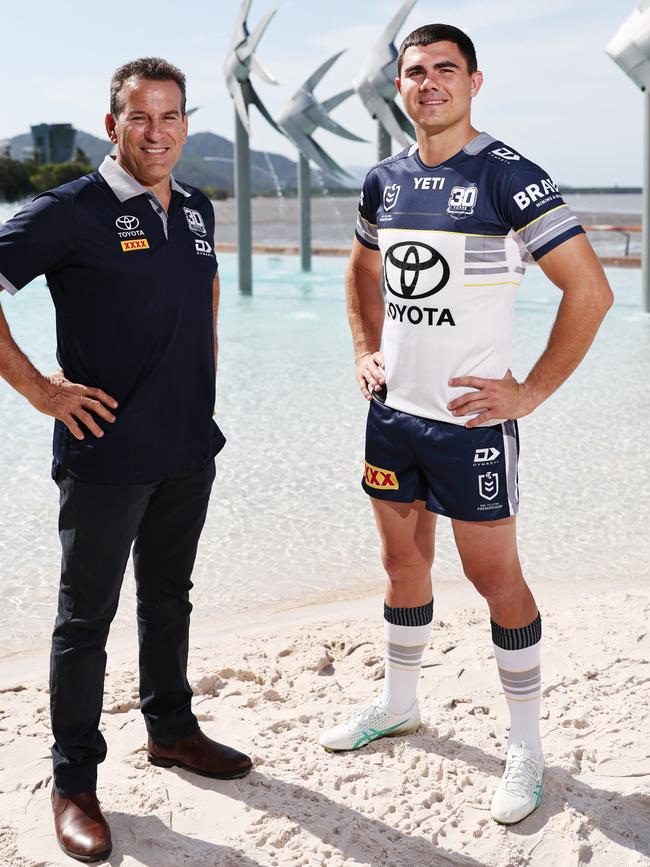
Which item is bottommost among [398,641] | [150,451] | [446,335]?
[398,641]

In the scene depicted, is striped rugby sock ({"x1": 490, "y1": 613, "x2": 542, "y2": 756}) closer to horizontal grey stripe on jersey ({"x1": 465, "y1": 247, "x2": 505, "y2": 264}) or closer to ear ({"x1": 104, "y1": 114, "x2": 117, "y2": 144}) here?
horizontal grey stripe on jersey ({"x1": 465, "y1": 247, "x2": 505, "y2": 264})

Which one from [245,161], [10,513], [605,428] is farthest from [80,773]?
[245,161]

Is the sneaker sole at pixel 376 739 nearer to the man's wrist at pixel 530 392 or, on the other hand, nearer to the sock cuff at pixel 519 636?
the sock cuff at pixel 519 636

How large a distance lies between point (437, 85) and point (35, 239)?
2.98 feet

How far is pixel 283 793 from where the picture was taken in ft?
7.68

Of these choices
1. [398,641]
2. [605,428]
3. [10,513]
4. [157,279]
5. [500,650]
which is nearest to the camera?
[157,279]

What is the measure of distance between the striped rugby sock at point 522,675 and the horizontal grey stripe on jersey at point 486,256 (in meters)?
0.83

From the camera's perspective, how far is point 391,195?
228 centimetres

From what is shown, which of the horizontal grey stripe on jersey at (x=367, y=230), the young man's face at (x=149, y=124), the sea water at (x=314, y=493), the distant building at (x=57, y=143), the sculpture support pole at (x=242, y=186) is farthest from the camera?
the distant building at (x=57, y=143)

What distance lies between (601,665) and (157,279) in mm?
1752

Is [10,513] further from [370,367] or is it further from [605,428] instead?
[605,428]

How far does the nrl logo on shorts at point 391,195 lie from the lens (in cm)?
226

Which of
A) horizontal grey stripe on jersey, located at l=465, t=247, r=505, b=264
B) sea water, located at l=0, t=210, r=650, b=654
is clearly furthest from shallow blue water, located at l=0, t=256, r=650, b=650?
horizontal grey stripe on jersey, located at l=465, t=247, r=505, b=264

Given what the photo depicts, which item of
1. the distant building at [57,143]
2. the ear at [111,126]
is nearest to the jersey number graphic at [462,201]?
the ear at [111,126]
